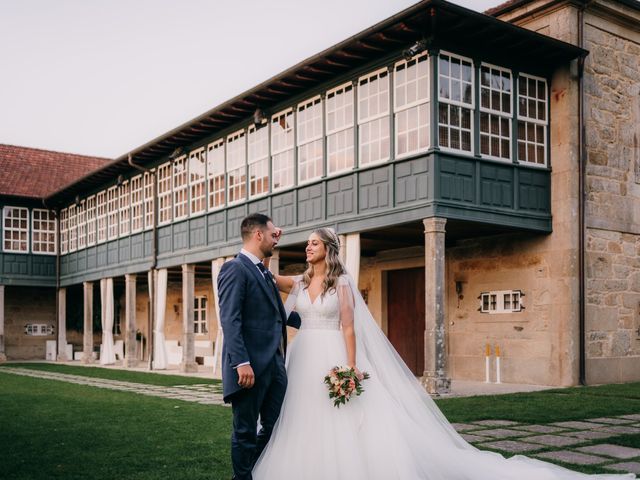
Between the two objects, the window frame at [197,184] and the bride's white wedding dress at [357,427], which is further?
the window frame at [197,184]

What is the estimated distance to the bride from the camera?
5.13 metres

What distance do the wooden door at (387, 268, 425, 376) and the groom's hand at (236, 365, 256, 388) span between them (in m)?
13.4

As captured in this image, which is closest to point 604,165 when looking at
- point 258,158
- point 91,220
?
point 258,158

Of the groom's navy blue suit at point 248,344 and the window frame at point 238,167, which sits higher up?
the window frame at point 238,167

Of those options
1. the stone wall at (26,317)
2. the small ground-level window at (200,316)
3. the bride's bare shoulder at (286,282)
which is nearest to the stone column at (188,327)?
the small ground-level window at (200,316)

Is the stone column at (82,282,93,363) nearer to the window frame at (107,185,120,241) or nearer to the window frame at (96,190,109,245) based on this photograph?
the window frame at (96,190,109,245)

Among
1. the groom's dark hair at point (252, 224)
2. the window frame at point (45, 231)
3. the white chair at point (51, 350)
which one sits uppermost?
the window frame at point (45, 231)


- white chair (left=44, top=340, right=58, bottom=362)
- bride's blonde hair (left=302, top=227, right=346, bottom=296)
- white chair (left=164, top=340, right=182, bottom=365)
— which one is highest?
bride's blonde hair (left=302, top=227, right=346, bottom=296)

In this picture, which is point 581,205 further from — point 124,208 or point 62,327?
point 62,327

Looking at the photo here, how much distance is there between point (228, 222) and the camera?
63.4ft

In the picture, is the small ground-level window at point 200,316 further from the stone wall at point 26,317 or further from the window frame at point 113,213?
the stone wall at point 26,317

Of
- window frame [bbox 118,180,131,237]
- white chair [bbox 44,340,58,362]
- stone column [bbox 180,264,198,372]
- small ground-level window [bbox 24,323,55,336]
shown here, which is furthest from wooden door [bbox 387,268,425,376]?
small ground-level window [bbox 24,323,55,336]

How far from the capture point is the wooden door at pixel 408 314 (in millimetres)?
18016

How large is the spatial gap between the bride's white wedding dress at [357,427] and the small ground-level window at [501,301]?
9.37m
